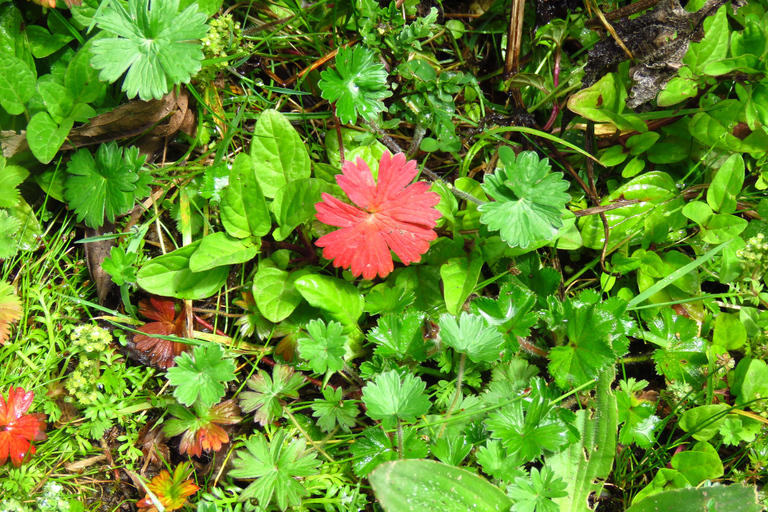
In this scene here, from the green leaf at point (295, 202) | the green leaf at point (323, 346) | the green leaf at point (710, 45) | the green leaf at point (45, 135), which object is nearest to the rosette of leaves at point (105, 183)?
the green leaf at point (45, 135)

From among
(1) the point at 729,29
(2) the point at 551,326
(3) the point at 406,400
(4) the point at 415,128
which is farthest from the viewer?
(4) the point at 415,128

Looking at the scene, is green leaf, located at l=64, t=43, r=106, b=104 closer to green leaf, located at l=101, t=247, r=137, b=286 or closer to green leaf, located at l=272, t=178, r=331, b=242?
green leaf, located at l=101, t=247, r=137, b=286

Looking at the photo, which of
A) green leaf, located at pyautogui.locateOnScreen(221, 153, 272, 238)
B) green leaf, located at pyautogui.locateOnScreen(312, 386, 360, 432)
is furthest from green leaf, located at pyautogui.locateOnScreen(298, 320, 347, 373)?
green leaf, located at pyautogui.locateOnScreen(221, 153, 272, 238)

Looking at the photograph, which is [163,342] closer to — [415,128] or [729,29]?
[415,128]

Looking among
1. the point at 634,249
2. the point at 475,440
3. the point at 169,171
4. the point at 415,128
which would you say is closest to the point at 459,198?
the point at 415,128

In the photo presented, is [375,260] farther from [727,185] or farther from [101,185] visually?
[727,185]

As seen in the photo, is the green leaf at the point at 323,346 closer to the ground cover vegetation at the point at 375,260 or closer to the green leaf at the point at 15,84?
the ground cover vegetation at the point at 375,260
